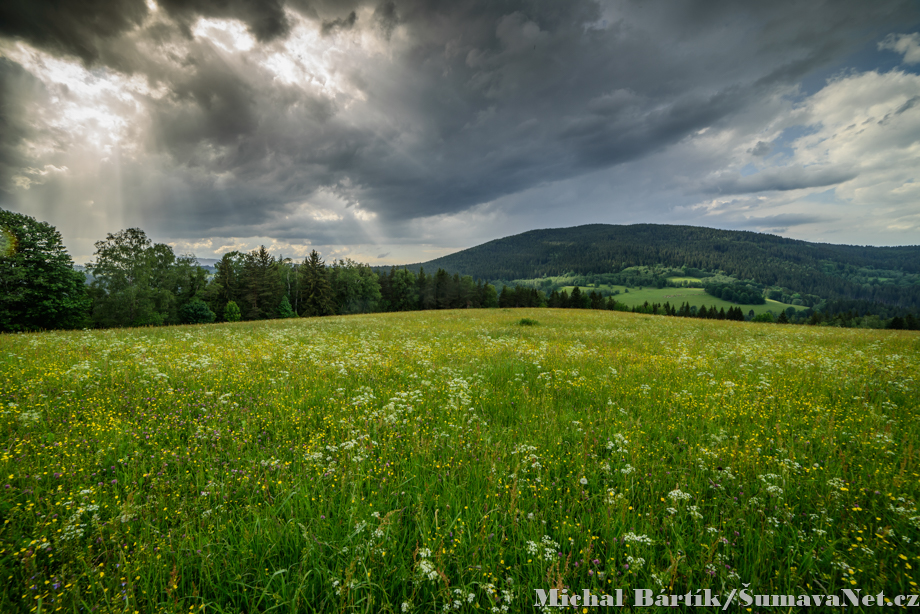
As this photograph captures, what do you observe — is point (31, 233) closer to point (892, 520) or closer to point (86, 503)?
point (86, 503)

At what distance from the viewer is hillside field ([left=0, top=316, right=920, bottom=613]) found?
8.58 ft

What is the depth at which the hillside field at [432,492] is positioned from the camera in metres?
2.62

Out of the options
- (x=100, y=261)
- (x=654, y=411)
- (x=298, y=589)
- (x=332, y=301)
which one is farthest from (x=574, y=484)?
→ (x=332, y=301)

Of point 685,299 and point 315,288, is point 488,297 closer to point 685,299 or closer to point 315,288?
point 315,288

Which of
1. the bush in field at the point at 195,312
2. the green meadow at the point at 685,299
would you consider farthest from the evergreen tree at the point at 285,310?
the green meadow at the point at 685,299

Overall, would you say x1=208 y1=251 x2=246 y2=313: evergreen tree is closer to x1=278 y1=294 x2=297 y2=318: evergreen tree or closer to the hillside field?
x1=278 y1=294 x2=297 y2=318: evergreen tree

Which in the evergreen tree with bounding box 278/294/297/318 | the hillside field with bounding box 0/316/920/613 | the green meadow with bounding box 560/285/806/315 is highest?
the hillside field with bounding box 0/316/920/613

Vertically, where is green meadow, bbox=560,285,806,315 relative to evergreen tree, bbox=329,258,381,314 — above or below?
below

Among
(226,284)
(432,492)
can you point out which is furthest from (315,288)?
(432,492)

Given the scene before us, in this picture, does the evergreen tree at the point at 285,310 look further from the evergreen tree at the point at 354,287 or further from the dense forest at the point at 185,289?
the evergreen tree at the point at 354,287

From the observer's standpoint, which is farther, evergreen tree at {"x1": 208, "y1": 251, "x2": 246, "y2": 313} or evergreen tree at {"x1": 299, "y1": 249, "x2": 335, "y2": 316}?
evergreen tree at {"x1": 299, "y1": 249, "x2": 335, "y2": 316}

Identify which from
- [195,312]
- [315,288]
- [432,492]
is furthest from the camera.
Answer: [315,288]

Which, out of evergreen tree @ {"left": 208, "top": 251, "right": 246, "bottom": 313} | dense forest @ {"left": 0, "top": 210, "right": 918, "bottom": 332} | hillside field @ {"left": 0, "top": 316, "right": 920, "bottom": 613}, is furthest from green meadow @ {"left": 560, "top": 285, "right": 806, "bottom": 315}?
hillside field @ {"left": 0, "top": 316, "right": 920, "bottom": 613}

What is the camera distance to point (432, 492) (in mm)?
3775
